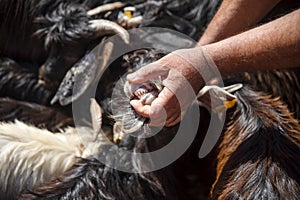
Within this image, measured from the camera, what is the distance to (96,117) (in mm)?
1850

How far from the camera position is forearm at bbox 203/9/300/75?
4.35ft

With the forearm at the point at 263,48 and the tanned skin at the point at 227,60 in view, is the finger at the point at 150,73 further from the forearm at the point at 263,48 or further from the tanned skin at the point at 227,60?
the forearm at the point at 263,48

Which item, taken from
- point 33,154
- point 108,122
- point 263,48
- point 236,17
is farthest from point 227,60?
point 33,154

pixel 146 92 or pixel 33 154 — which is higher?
pixel 146 92

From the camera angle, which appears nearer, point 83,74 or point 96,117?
point 96,117

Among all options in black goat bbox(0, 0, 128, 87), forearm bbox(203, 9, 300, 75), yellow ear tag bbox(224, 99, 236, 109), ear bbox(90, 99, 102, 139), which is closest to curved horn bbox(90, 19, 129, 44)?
black goat bbox(0, 0, 128, 87)

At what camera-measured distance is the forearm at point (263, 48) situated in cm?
133

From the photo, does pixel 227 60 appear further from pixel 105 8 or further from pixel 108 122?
pixel 105 8

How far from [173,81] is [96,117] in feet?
1.84

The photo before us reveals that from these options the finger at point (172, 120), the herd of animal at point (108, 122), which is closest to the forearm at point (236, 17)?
the herd of animal at point (108, 122)

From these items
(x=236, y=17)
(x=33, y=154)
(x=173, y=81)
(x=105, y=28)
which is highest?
(x=173, y=81)

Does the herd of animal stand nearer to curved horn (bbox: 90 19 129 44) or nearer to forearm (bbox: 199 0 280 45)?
curved horn (bbox: 90 19 129 44)

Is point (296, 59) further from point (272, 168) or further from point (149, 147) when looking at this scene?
point (149, 147)

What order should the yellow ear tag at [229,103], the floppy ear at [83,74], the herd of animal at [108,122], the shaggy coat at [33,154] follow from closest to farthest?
the herd of animal at [108,122] < the yellow ear tag at [229,103] < the shaggy coat at [33,154] < the floppy ear at [83,74]
